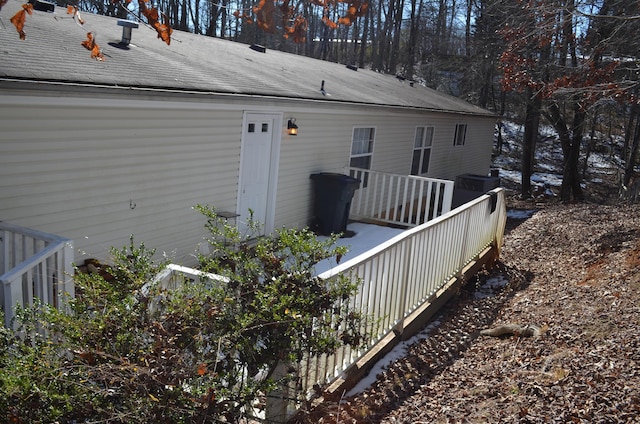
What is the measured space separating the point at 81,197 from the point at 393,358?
142 inches

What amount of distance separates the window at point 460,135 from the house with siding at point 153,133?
22.3ft

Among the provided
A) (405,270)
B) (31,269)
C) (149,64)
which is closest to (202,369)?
(31,269)

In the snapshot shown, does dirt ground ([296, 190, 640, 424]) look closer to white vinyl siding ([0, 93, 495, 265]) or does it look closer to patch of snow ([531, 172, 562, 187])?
white vinyl siding ([0, 93, 495, 265])

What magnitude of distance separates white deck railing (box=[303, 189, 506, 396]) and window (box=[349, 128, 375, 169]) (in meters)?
3.67

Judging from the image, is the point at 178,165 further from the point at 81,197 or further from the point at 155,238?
the point at 81,197

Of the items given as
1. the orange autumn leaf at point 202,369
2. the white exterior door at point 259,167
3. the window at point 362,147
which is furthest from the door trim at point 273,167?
the orange autumn leaf at point 202,369

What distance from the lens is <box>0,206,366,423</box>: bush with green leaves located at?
2.69 m

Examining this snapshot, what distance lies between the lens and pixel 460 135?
62.3 feet

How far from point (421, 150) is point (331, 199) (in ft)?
20.3

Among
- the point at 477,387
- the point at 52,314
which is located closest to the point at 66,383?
the point at 52,314

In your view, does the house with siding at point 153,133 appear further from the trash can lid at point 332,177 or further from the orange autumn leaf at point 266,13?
the orange autumn leaf at point 266,13

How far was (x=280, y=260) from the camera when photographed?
360cm

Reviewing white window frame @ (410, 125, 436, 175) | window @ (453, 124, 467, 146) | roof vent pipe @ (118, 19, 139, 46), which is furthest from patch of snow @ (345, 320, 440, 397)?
window @ (453, 124, 467, 146)

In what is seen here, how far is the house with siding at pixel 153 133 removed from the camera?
556cm
